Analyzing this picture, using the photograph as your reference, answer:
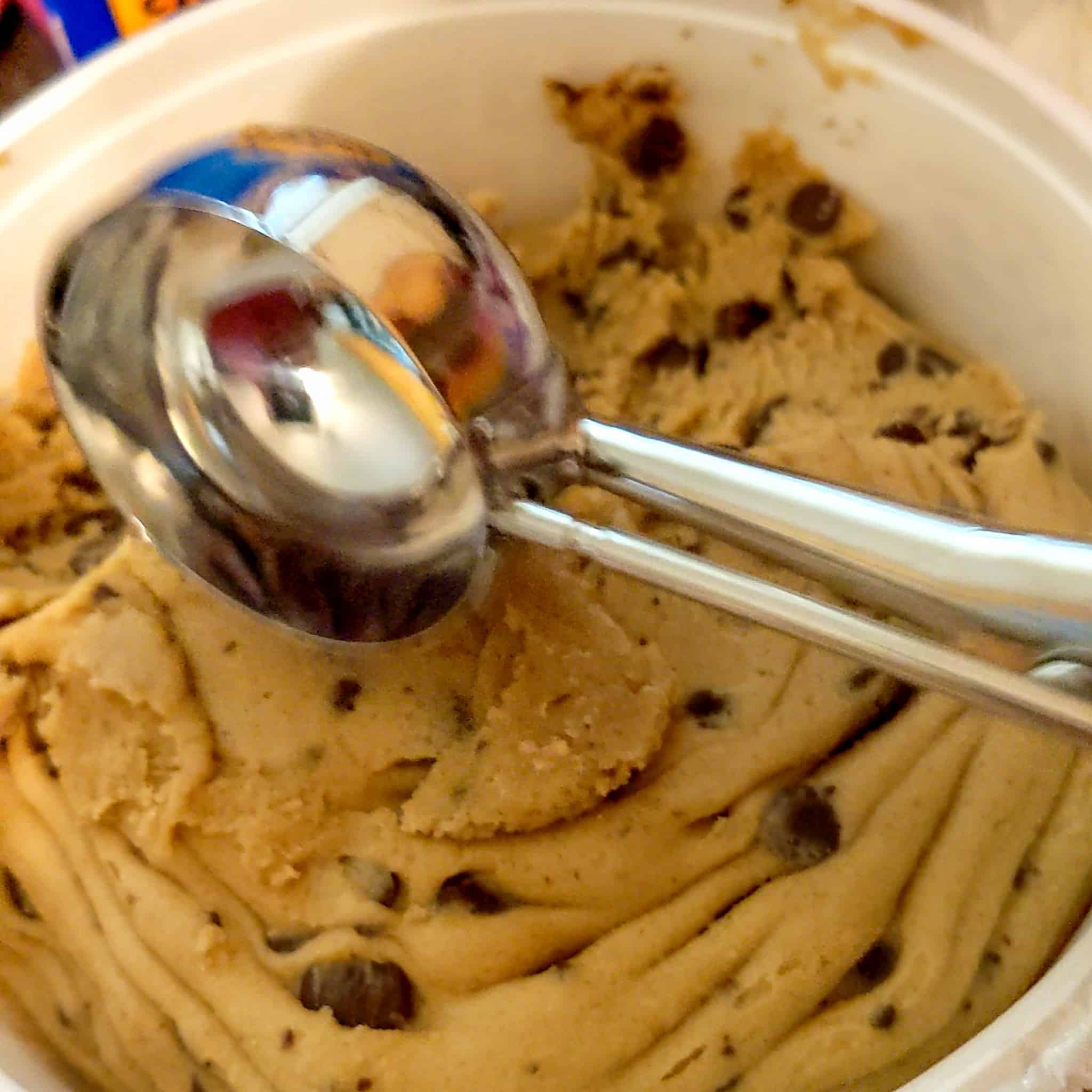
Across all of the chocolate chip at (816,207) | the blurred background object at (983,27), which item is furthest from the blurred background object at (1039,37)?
the chocolate chip at (816,207)

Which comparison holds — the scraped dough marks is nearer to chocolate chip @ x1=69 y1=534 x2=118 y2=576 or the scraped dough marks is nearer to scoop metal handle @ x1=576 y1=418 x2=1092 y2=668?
scoop metal handle @ x1=576 y1=418 x2=1092 y2=668

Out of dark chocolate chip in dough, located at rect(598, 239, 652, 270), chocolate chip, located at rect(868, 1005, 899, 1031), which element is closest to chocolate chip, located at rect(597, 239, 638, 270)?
dark chocolate chip in dough, located at rect(598, 239, 652, 270)

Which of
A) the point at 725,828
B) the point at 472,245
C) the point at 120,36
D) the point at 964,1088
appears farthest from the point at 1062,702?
the point at 120,36

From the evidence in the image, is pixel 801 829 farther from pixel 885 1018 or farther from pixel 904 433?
pixel 904 433

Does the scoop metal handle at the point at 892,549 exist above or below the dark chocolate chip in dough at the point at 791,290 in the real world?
below

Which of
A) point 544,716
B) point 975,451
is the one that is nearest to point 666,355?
point 975,451

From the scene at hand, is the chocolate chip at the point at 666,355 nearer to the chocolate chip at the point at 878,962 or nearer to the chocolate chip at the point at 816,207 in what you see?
the chocolate chip at the point at 816,207
